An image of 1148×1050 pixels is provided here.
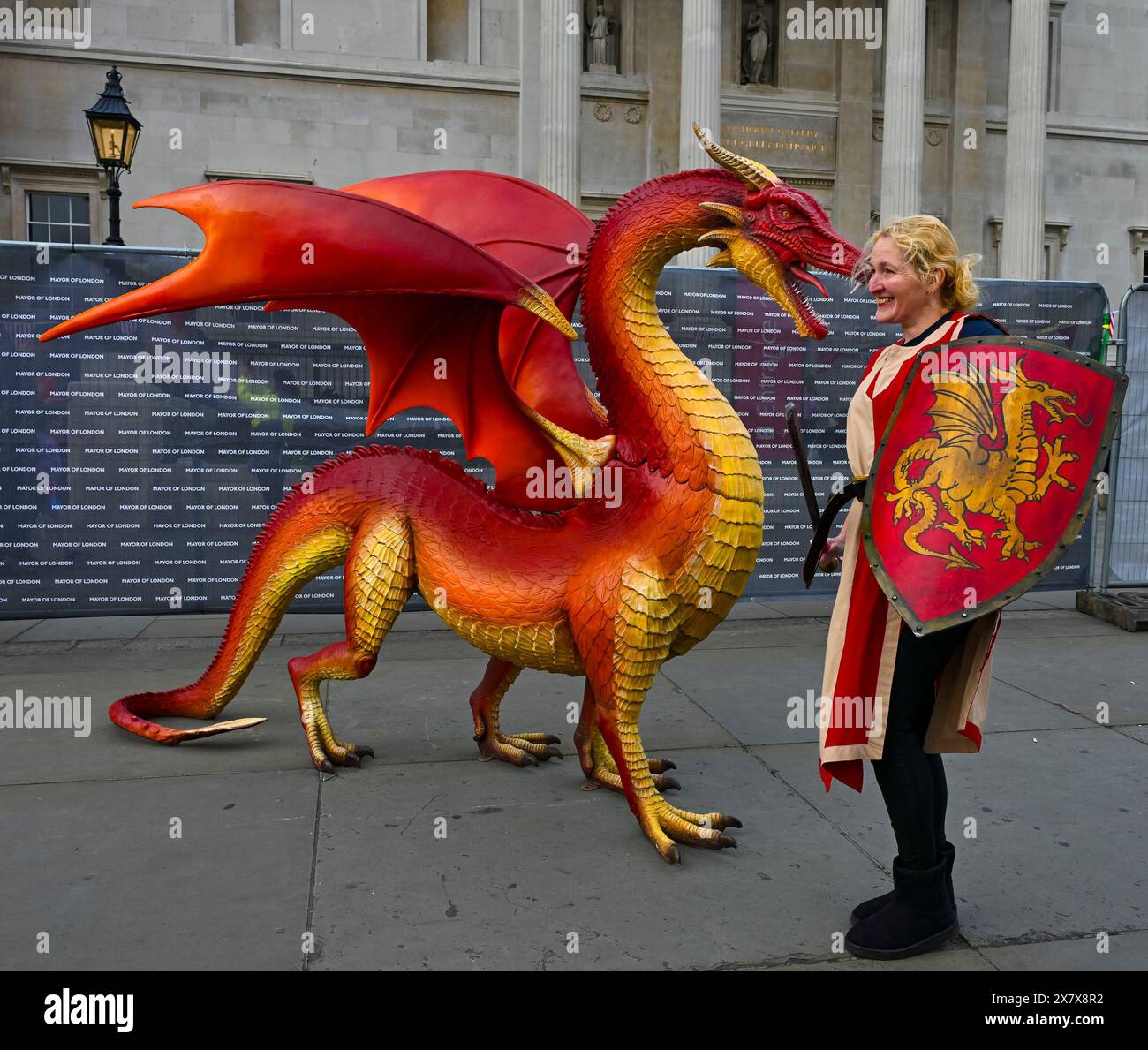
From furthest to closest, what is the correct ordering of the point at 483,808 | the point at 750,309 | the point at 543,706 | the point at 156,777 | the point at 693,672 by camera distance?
1. the point at 750,309
2. the point at 693,672
3. the point at 543,706
4. the point at 156,777
5. the point at 483,808

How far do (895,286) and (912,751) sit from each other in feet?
3.72

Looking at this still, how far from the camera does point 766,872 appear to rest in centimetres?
291

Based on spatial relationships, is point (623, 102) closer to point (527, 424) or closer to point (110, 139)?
point (110, 139)

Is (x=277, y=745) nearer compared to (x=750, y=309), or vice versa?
(x=277, y=745)

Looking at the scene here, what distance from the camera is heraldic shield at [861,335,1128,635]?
2.10 m

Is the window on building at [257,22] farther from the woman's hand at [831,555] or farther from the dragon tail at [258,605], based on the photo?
the woman's hand at [831,555]

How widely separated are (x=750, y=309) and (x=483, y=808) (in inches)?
167

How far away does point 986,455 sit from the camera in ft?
7.01

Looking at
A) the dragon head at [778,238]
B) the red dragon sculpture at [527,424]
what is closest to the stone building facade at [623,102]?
the red dragon sculpture at [527,424]

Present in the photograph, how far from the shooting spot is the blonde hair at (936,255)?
7.66ft

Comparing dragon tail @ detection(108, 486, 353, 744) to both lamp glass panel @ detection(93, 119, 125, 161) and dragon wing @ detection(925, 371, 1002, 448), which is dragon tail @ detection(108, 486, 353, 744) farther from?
lamp glass panel @ detection(93, 119, 125, 161)

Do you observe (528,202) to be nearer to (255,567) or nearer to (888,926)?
(255,567)

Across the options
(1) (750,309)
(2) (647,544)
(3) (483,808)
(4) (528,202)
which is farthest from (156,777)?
(1) (750,309)

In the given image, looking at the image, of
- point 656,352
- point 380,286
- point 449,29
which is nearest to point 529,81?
point 449,29
